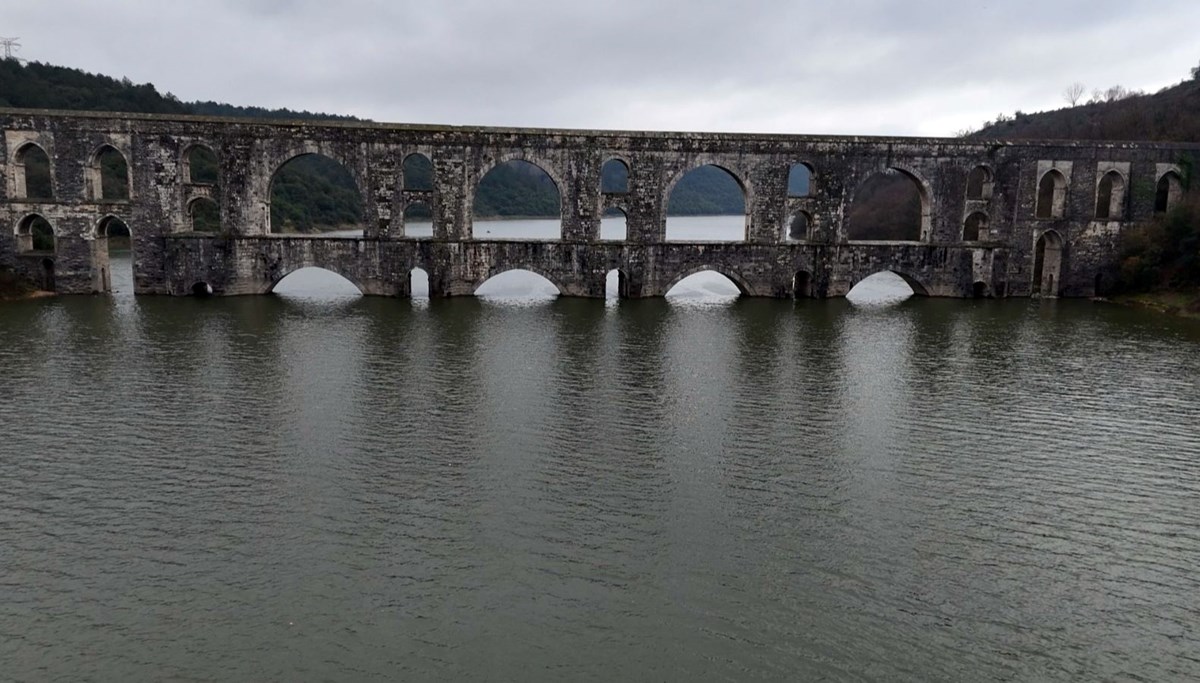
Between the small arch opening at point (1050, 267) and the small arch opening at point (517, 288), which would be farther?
the small arch opening at point (1050, 267)

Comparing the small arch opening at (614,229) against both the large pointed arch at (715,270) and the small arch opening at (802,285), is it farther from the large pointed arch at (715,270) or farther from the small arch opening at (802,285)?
the small arch opening at (802,285)

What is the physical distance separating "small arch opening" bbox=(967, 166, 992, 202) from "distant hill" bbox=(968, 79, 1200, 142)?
10.9 metres

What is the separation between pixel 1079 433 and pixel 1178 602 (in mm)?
7284

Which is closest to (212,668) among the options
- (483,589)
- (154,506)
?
(483,589)

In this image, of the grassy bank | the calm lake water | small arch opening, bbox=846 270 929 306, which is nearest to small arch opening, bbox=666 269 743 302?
small arch opening, bbox=846 270 929 306

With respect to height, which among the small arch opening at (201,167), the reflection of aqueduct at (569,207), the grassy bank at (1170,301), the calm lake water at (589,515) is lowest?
the calm lake water at (589,515)

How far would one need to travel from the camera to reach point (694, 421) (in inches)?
698

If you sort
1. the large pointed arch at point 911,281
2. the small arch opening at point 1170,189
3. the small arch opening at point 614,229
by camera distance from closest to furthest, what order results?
the small arch opening at point 614,229 → the large pointed arch at point 911,281 → the small arch opening at point 1170,189

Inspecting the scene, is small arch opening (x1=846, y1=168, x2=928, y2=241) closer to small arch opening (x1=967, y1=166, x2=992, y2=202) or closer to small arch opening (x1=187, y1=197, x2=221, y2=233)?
small arch opening (x1=967, y1=166, x2=992, y2=202)

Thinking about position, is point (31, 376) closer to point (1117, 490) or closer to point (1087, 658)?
point (1087, 658)

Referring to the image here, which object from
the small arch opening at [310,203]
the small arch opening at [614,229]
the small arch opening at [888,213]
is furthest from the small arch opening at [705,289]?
the small arch opening at [310,203]

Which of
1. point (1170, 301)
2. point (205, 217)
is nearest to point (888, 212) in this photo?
point (1170, 301)

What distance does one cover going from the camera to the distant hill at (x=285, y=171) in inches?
2404

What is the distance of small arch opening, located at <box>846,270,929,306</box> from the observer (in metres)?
38.1
